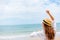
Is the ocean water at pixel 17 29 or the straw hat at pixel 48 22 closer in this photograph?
the straw hat at pixel 48 22

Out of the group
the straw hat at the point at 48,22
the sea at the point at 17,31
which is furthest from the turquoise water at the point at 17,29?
the straw hat at the point at 48,22

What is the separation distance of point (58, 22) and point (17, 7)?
0.58 metres

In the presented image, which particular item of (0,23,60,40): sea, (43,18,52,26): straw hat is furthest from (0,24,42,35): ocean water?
(43,18,52,26): straw hat

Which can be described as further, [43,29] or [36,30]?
[36,30]

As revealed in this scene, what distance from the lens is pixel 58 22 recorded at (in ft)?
8.68

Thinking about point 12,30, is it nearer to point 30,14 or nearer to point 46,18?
point 30,14

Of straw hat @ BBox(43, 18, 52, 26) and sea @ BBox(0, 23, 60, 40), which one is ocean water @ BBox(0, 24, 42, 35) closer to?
sea @ BBox(0, 23, 60, 40)

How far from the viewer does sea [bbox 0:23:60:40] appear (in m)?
2.60

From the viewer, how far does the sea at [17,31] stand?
8.54ft

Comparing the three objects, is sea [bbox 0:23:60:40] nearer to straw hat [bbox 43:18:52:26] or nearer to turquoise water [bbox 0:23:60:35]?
turquoise water [bbox 0:23:60:35]

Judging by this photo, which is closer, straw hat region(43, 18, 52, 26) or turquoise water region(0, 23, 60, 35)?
straw hat region(43, 18, 52, 26)

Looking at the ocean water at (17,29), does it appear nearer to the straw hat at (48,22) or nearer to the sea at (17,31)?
the sea at (17,31)

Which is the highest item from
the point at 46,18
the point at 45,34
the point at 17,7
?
the point at 17,7

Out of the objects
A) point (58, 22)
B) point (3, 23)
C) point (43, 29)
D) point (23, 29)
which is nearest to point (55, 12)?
point (58, 22)
